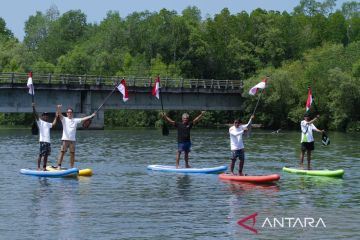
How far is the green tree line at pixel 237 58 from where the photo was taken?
309ft

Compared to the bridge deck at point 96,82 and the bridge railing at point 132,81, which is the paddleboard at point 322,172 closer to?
the bridge deck at point 96,82

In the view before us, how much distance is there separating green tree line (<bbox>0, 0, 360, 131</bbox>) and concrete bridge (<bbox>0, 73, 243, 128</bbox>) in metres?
4.22

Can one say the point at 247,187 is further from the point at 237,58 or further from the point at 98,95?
the point at 237,58

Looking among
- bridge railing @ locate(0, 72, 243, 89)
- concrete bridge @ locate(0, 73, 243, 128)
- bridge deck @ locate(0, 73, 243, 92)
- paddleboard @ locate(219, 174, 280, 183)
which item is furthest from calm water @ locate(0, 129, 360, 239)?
bridge railing @ locate(0, 72, 243, 89)

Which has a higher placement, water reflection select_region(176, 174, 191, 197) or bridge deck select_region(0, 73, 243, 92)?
bridge deck select_region(0, 73, 243, 92)

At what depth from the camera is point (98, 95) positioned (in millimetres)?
87812

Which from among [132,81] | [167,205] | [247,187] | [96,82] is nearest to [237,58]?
[132,81]

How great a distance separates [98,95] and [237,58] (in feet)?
142

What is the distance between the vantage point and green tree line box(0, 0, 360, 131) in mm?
94188

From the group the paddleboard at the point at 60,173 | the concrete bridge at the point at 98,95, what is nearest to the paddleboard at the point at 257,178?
the paddleboard at the point at 60,173

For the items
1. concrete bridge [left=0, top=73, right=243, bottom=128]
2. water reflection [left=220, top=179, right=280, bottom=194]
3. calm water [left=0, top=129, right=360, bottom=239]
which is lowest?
calm water [left=0, top=129, right=360, bottom=239]

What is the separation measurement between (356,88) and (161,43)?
4348 cm

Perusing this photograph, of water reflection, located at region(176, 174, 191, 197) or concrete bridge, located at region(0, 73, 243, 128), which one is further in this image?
concrete bridge, located at region(0, 73, 243, 128)

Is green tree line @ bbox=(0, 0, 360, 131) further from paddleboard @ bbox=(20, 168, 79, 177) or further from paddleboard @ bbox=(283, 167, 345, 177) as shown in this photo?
paddleboard @ bbox=(20, 168, 79, 177)
